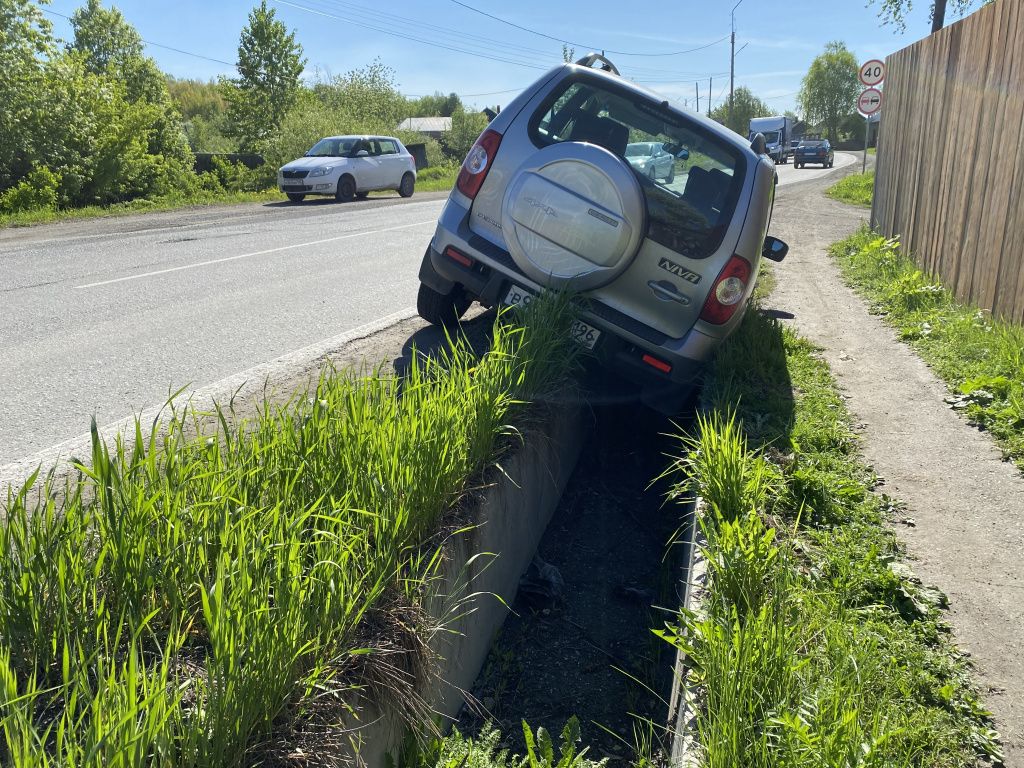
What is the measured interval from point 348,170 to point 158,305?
1769 cm

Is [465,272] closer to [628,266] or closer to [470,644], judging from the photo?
[628,266]

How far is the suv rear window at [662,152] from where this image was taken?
543 cm

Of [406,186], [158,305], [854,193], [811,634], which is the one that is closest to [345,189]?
[406,186]

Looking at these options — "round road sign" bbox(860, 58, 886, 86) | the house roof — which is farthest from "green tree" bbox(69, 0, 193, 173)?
the house roof

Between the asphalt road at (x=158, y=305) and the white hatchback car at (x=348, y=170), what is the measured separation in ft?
26.5

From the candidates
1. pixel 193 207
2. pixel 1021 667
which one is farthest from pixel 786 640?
pixel 193 207

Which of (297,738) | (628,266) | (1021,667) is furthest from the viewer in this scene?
(628,266)

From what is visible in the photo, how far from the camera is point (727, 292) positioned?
5.44 metres

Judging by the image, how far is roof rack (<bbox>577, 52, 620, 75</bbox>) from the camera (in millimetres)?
6195

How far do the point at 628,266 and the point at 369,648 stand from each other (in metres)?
3.40

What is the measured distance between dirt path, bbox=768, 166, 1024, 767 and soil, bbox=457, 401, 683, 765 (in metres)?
1.16

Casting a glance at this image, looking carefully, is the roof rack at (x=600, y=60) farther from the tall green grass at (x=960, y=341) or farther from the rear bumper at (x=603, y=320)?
the tall green grass at (x=960, y=341)

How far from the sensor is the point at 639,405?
6445 millimetres

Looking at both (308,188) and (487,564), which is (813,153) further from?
(487,564)
